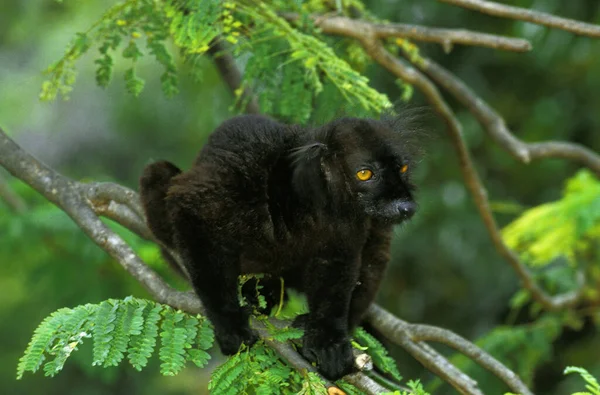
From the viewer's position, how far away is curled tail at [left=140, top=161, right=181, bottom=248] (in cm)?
372

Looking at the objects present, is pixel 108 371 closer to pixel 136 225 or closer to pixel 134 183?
pixel 136 225

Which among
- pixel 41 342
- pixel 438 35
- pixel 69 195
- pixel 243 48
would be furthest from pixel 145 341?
pixel 438 35

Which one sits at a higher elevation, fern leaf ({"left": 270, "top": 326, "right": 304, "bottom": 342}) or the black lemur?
the black lemur

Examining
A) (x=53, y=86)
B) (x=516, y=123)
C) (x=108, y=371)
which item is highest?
(x=53, y=86)

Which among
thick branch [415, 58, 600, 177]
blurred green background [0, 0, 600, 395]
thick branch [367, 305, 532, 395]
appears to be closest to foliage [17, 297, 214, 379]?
thick branch [367, 305, 532, 395]

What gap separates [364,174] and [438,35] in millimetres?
1464

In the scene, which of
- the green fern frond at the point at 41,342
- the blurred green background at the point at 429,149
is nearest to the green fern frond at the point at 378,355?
the green fern frond at the point at 41,342

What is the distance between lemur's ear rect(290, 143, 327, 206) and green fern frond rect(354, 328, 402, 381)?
796 millimetres

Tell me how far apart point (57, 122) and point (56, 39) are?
2077mm

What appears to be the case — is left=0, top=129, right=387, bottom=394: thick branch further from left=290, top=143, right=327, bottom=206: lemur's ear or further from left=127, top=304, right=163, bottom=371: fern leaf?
left=290, top=143, right=327, bottom=206: lemur's ear

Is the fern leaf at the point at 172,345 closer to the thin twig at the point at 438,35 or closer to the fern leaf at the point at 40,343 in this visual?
the fern leaf at the point at 40,343

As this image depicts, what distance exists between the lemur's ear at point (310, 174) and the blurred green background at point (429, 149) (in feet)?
11.9

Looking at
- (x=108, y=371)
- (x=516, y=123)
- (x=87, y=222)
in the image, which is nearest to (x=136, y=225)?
(x=87, y=222)

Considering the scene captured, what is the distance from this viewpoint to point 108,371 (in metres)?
6.28
